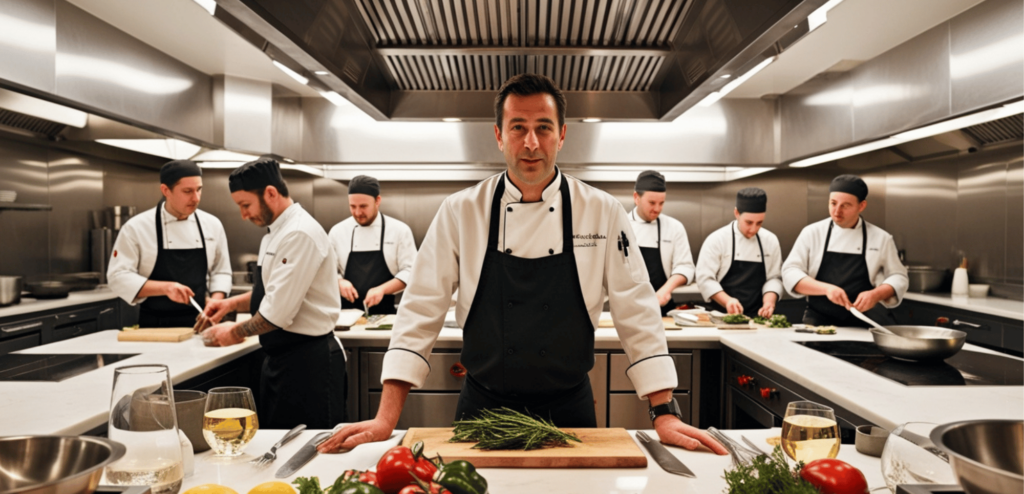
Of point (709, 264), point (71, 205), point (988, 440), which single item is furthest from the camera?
point (71, 205)

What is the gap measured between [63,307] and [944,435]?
16.4ft

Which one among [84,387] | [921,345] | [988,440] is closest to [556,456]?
[988,440]

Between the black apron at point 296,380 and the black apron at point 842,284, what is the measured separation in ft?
9.42

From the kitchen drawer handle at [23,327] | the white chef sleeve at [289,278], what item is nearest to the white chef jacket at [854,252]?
the white chef sleeve at [289,278]

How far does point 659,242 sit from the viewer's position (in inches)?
185

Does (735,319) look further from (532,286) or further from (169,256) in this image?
(169,256)

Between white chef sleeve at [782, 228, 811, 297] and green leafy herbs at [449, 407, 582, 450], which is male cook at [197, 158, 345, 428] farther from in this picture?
white chef sleeve at [782, 228, 811, 297]

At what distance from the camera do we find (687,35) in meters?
2.00

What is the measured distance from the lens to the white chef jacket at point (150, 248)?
3.41 m

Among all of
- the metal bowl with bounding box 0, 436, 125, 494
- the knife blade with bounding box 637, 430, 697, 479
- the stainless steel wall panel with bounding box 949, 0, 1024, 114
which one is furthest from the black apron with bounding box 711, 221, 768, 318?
the metal bowl with bounding box 0, 436, 125, 494

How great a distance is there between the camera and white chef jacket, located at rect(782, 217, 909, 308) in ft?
12.2

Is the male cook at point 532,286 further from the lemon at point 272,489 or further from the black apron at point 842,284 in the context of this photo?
the black apron at point 842,284

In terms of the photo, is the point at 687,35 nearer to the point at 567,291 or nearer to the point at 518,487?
the point at 567,291

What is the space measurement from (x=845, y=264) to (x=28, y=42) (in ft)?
15.3
